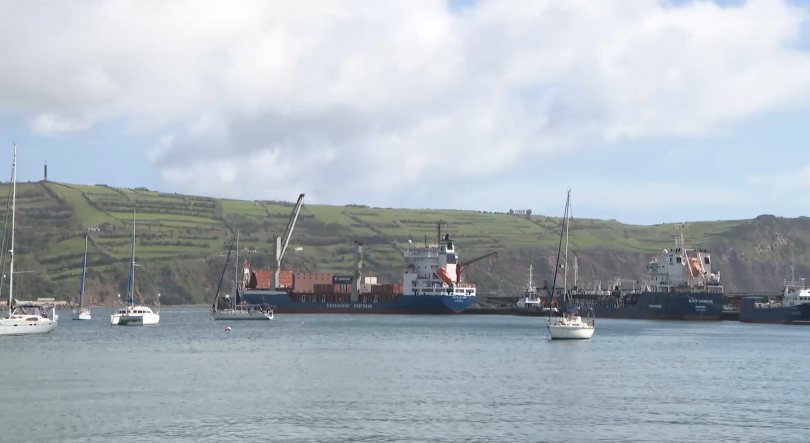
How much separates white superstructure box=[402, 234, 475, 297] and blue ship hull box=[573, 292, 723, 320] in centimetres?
2402

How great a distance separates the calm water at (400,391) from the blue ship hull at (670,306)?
136ft

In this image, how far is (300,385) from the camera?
46281 millimetres

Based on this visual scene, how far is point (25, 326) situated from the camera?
77.6 metres

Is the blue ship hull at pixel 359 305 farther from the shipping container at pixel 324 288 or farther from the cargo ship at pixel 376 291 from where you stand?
the shipping container at pixel 324 288

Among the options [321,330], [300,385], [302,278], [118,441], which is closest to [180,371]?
[300,385]

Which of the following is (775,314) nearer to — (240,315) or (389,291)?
(389,291)

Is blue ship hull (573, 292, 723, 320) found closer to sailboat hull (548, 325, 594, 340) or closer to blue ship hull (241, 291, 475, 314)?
blue ship hull (241, 291, 475, 314)

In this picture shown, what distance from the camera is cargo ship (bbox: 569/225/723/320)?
4688 inches

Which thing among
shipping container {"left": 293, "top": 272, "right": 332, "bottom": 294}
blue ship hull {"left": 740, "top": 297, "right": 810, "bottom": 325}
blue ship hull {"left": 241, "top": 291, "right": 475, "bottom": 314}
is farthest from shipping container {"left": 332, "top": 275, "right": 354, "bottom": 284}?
blue ship hull {"left": 740, "top": 297, "right": 810, "bottom": 325}

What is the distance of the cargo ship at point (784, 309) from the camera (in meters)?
110

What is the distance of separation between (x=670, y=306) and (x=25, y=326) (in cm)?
7580

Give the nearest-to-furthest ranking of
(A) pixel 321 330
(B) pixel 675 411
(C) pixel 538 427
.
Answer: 1. (C) pixel 538 427
2. (B) pixel 675 411
3. (A) pixel 321 330

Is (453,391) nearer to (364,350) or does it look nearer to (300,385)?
(300,385)

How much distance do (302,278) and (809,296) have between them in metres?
76.9
